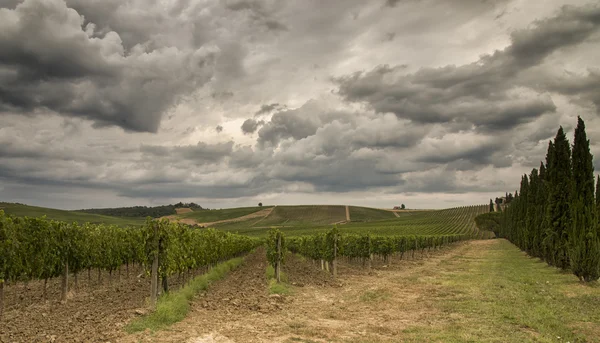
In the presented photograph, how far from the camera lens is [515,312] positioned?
14.9 metres

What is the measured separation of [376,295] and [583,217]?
13.7 metres

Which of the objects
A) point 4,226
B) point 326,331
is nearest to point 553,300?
point 326,331

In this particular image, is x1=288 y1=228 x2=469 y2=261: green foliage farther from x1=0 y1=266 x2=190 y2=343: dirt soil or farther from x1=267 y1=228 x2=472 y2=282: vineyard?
x1=0 y1=266 x2=190 y2=343: dirt soil

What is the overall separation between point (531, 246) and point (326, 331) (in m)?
38.8

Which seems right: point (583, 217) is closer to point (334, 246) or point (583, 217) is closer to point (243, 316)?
point (334, 246)

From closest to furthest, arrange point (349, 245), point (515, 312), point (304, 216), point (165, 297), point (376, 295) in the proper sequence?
point (515, 312), point (165, 297), point (376, 295), point (349, 245), point (304, 216)

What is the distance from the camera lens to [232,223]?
151375 mm

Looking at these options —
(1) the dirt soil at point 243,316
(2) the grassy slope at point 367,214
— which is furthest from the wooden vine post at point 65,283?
(2) the grassy slope at point 367,214

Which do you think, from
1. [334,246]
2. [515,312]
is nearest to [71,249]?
[334,246]

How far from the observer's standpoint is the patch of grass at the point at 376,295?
19734 mm

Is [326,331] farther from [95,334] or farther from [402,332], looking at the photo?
[95,334]

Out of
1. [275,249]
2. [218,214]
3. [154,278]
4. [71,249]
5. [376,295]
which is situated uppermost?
[71,249]

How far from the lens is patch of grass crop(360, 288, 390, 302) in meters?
19.7

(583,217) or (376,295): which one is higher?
(583,217)
